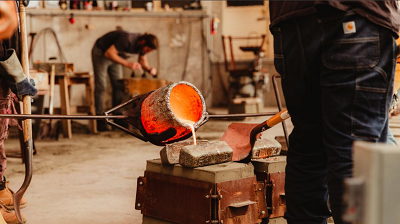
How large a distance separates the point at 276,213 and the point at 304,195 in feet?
2.56

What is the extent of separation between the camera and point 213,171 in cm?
252

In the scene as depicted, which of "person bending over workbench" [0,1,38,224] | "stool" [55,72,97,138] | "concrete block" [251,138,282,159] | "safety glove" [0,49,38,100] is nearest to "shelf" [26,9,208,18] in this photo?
"stool" [55,72,97,138]

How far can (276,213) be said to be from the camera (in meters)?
2.84

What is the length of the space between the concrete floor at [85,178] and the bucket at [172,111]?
704 millimetres

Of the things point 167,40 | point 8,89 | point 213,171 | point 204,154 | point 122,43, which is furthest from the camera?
point 167,40

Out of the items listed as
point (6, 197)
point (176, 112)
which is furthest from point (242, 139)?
point (6, 197)

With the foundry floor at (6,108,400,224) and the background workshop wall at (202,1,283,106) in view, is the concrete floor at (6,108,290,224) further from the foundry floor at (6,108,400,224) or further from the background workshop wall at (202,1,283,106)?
the background workshop wall at (202,1,283,106)

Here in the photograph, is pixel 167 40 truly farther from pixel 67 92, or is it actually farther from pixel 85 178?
pixel 85 178

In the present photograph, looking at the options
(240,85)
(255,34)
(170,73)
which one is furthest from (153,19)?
(255,34)

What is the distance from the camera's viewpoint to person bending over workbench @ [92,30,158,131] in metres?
7.54

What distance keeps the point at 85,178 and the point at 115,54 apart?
3.39 m

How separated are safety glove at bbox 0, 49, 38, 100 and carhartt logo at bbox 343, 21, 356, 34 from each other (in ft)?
6.48

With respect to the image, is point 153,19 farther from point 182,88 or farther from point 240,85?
point 182,88

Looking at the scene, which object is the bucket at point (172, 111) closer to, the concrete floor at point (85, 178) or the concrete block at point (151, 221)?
the concrete block at point (151, 221)
